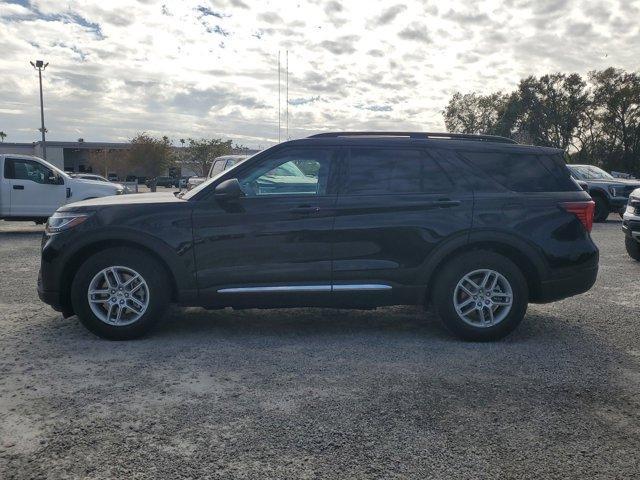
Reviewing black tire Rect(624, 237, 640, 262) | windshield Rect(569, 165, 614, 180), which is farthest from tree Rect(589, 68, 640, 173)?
black tire Rect(624, 237, 640, 262)

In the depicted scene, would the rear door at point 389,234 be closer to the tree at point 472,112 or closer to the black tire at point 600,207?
the black tire at point 600,207

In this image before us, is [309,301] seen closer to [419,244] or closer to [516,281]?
[419,244]

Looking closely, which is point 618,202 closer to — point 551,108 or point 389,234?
point 389,234

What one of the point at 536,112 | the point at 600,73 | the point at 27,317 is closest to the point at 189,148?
the point at 536,112

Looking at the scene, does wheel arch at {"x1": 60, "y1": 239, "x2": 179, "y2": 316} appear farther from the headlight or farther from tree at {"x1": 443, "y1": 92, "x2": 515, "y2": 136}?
tree at {"x1": 443, "y1": 92, "x2": 515, "y2": 136}

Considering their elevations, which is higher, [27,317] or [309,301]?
[309,301]

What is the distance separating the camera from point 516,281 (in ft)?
16.4

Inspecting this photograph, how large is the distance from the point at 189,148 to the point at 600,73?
172ft

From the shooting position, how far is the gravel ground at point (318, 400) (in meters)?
2.93

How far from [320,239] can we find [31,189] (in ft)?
37.1

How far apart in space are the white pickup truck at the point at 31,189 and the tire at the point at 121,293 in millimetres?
9670

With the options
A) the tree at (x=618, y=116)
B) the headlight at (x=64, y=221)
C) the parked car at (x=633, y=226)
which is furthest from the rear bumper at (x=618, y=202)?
the tree at (x=618, y=116)

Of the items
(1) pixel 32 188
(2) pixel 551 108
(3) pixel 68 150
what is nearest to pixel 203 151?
(3) pixel 68 150

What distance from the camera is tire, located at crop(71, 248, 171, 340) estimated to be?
4930mm
